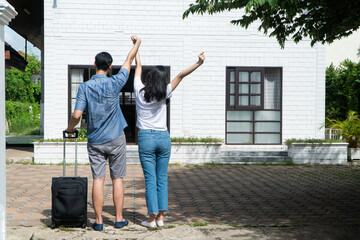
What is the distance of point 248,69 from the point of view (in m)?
12.3

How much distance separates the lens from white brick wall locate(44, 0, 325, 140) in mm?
11695

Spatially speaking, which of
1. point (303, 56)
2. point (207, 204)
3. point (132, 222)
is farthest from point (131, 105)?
point (132, 222)

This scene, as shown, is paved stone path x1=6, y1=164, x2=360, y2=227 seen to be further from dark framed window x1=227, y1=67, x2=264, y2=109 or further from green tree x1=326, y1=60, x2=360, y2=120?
green tree x1=326, y1=60, x2=360, y2=120

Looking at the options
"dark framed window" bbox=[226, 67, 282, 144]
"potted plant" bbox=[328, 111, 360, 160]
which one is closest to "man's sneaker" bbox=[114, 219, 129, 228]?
"dark framed window" bbox=[226, 67, 282, 144]

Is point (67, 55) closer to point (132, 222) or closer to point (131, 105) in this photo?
point (131, 105)

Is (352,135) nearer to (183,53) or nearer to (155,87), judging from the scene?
(183,53)

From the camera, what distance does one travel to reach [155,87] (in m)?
4.64

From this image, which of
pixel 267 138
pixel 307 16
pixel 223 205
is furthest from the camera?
pixel 267 138

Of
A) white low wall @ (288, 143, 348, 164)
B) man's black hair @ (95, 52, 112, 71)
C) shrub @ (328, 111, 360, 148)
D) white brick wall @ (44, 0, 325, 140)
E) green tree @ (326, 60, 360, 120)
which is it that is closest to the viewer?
man's black hair @ (95, 52, 112, 71)

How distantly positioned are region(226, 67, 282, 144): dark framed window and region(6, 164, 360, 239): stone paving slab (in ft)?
7.25

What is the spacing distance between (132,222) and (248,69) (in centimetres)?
820

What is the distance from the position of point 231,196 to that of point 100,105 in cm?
316

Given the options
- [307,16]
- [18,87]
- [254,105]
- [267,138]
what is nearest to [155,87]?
[307,16]

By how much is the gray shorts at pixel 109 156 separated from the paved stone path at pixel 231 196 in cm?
81
